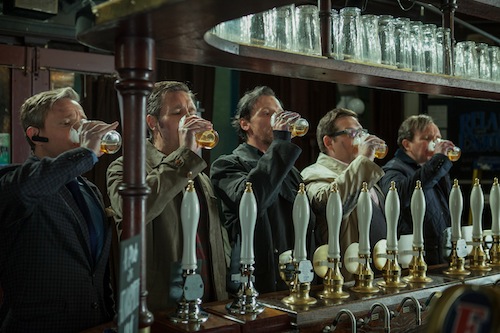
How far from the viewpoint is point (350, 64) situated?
7.41 ft

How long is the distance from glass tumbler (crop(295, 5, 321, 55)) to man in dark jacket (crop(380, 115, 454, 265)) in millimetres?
1262

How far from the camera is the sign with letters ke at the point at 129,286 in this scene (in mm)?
1216

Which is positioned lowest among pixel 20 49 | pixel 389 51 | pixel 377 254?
pixel 377 254

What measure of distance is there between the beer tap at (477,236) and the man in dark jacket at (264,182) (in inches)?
25.8

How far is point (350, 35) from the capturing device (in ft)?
7.72

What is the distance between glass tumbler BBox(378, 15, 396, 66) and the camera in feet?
8.11

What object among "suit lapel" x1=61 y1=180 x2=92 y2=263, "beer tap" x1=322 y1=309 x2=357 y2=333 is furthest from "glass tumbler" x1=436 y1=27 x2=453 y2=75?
"suit lapel" x1=61 y1=180 x2=92 y2=263

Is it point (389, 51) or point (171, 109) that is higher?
point (389, 51)

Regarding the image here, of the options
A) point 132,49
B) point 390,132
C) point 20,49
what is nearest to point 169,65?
point 20,49

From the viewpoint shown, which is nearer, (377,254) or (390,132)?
(377,254)

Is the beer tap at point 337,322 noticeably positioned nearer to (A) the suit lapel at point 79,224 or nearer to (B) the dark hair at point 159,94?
(A) the suit lapel at point 79,224

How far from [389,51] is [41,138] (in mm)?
1335

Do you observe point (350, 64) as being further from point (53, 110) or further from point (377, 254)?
point (53, 110)

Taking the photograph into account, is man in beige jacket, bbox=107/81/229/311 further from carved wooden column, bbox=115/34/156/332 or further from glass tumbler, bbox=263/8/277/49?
carved wooden column, bbox=115/34/156/332
